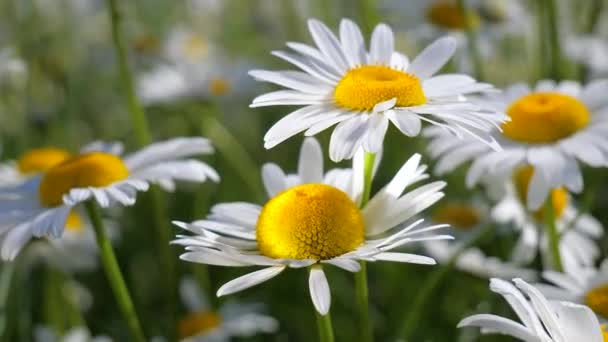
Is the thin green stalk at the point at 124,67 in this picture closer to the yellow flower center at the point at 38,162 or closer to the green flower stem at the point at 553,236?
the yellow flower center at the point at 38,162

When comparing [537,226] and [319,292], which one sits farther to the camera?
[537,226]

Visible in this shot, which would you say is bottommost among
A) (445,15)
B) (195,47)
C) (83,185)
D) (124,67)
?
(83,185)

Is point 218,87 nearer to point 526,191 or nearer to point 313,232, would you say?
point 526,191

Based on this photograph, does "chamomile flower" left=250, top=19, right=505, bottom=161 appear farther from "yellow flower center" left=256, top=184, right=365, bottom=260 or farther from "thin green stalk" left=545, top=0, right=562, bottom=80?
"thin green stalk" left=545, top=0, right=562, bottom=80

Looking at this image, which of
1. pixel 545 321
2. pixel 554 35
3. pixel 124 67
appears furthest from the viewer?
pixel 554 35

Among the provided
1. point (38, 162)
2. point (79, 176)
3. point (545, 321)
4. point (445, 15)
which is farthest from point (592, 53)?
point (545, 321)

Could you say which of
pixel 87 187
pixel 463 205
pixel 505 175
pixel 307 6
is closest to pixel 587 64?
pixel 463 205

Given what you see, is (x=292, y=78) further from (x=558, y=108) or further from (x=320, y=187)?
(x=558, y=108)
